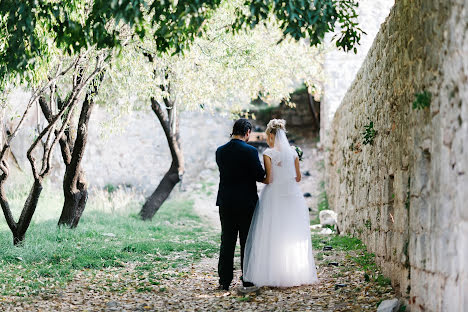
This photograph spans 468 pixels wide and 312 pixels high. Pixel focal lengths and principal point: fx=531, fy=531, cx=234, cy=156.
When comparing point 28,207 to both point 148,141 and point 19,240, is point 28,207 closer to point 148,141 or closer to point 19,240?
point 19,240

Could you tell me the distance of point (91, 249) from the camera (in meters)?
7.91

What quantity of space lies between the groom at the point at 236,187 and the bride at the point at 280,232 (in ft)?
0.45

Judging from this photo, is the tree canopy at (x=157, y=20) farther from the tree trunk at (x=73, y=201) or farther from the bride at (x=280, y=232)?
the tree trunk at (x=73, y=201)

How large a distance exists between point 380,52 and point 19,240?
5763 millimetres

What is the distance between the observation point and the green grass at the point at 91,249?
6.27 meters

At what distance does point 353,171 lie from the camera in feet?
28.5

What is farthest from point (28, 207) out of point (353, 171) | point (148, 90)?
point (353, 171)

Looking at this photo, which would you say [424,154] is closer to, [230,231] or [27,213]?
[230,231]

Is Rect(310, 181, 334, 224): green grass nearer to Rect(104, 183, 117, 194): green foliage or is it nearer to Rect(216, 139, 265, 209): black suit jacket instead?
Rect(104, 183, 117, 194): green foliage

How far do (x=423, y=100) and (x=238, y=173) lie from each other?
7.66 ft

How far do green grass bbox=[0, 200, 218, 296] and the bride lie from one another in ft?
6.15

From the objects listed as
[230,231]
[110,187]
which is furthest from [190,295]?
[110,187]

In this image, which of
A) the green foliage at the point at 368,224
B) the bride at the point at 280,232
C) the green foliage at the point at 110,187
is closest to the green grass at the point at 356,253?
the green foliage at the point at 368,224

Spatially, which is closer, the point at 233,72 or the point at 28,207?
the point at 28,207
